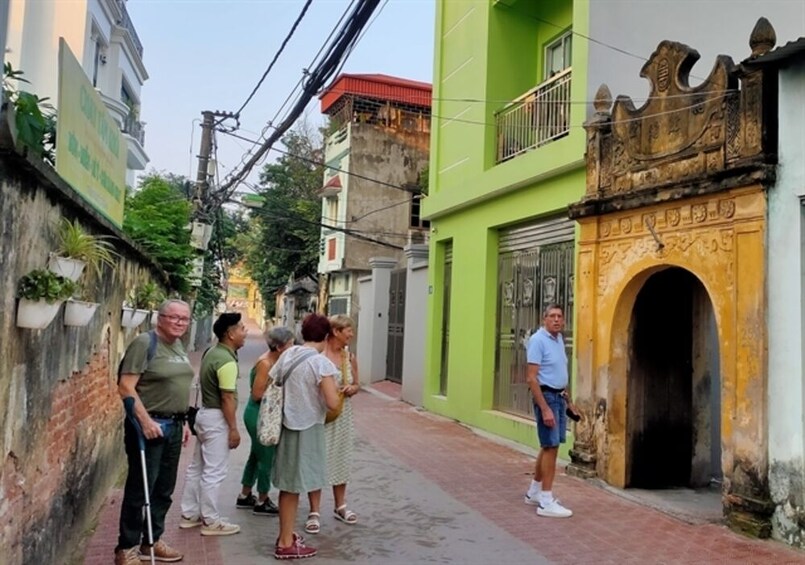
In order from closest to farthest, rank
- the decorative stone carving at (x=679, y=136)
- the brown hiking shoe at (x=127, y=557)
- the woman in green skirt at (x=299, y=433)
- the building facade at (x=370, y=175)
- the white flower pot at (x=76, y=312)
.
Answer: the white flower pot at (x=76, y=312) < the brown hiking shoe at (x=127, y=557) < the woman in green skirt at (x=299, y=433) < the decorative stone carving at (x=679, y=136) < the building facade at (x=370, y=175)

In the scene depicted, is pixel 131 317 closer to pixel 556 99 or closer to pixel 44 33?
pixel 556 99

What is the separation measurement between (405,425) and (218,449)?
6478mm

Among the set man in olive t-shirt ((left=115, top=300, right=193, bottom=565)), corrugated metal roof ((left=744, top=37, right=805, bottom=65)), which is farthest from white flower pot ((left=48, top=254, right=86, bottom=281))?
corrugated metal roof ((left=744, top=37, right=805, bottom=65))

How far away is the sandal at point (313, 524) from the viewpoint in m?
5.20

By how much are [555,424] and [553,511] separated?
0.76 meters

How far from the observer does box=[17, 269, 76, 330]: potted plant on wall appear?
326 centimetres

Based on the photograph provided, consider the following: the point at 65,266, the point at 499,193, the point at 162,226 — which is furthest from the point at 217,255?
the point at 65,266

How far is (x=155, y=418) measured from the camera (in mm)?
4254

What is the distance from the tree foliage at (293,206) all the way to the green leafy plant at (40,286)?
24699 millimetres

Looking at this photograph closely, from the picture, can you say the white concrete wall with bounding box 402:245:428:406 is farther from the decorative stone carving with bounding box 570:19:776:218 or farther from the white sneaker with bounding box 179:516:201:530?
the white sneaker with bounding box 179:516:201:530

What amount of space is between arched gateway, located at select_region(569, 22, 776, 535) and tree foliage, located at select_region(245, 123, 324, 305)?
70.8 feet

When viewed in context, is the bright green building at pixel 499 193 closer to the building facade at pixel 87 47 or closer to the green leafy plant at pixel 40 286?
the green leafy plant at pixel 40 286

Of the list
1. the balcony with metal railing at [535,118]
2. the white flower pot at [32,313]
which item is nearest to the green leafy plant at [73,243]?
the white flower pot at [32,313]

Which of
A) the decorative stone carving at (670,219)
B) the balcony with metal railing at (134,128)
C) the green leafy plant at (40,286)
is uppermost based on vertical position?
the balcony with metal railing at (134,128)
